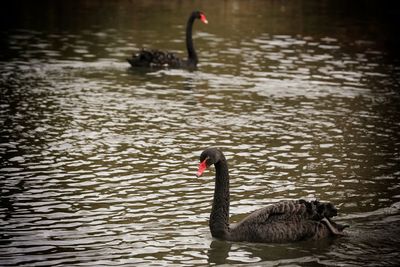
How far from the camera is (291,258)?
9539mm

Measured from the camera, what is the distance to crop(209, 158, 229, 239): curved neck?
9.97 metres

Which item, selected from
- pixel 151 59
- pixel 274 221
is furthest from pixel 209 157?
pixel 151 59

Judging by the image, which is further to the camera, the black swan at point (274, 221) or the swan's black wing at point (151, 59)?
the swan's black wing at point (151, 59)

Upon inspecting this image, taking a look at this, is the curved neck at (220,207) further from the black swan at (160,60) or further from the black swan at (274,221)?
the black swan at (160,60)

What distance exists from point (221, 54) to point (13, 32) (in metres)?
7.54

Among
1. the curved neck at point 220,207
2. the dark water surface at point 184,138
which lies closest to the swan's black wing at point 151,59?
the dark water surface at point 184,138

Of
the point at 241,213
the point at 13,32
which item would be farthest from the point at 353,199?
the point at 13,32

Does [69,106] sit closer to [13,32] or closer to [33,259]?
[33,259]

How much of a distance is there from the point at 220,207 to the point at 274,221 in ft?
2.23

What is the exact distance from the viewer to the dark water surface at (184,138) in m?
9.94

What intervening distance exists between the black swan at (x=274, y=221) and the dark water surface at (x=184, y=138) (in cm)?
14

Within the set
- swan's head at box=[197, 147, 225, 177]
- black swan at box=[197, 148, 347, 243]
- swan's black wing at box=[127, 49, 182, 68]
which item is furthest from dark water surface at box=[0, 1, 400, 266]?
swan's head at box=[197, 147, 225, 177]

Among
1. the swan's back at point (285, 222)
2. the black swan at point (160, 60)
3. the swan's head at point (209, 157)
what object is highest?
the black swan at point (160, 60)

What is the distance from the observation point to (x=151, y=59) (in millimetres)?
21641
